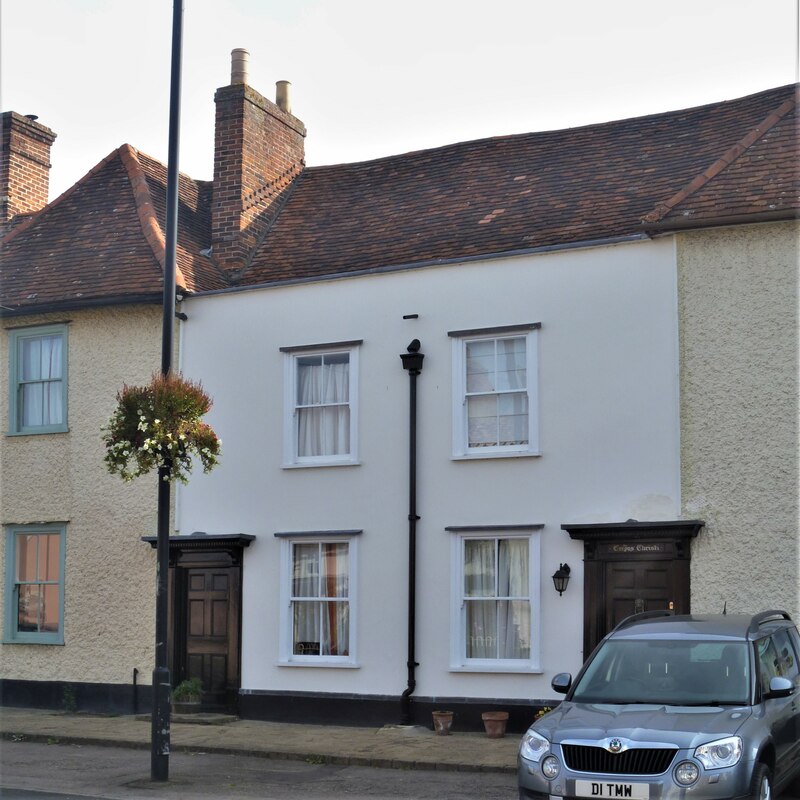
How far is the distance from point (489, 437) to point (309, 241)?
16.7 ft

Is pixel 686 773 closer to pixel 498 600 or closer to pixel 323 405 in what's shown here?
pixel 498 600

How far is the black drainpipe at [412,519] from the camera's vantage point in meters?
16.2

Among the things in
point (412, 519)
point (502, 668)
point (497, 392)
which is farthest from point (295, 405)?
point (502, 668)

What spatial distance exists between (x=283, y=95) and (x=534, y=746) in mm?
15314

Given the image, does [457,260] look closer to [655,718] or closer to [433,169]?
[433,169]

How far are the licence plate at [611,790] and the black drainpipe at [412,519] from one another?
7.47m

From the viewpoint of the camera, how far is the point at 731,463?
1474 cm

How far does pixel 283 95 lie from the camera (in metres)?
21.9

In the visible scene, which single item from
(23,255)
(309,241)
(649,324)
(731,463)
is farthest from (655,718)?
(23,255)

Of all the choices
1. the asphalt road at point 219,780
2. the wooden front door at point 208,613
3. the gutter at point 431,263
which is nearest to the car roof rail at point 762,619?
the asphalt road at point 219,780

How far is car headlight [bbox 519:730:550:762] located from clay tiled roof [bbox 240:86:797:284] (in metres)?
7.99

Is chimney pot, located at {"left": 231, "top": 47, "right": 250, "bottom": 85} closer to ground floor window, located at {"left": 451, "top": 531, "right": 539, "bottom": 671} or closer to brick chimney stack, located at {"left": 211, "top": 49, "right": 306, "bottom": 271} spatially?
brick chimney stack, located at {"left": 211, "top": 49, "right": 306, "bottom": 271}

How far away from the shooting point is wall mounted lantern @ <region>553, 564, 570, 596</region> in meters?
15.5

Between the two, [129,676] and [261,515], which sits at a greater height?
[261,515]
